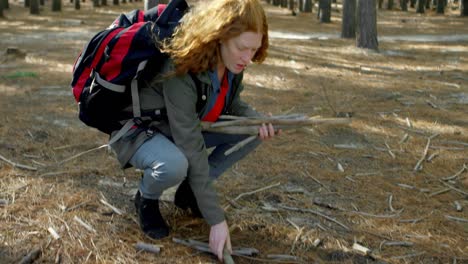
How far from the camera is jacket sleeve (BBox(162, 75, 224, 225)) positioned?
2713mm

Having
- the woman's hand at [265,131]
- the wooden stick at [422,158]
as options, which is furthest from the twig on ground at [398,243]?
the wooden stick at [422,158]

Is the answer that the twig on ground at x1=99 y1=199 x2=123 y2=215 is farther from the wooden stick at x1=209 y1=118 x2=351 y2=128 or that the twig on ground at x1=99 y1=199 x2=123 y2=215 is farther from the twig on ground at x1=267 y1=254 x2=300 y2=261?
the twig on ground at x1=267 y1=254 x2=300 y2=261

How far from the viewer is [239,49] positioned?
2672 millimetres

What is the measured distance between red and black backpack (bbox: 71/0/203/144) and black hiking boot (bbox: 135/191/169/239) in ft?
1.26

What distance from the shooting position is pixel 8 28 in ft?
48.4

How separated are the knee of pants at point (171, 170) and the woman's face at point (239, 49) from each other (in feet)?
1.68

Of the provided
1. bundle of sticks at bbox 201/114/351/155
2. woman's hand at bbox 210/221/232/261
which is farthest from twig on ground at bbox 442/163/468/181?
woman's hand at bbox 210/221/232/261

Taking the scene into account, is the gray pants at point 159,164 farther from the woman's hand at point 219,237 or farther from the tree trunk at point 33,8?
the tree trunk at point 33,8

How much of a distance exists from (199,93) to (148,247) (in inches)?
32.5

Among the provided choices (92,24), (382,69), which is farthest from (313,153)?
(92,24)

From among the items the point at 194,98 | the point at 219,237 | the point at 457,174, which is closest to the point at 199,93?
the point at 194,98

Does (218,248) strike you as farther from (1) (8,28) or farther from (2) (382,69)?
(1) (8,28)

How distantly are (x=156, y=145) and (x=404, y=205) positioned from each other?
178 centimetres

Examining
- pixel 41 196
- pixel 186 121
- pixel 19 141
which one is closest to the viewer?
pixel 186 121
